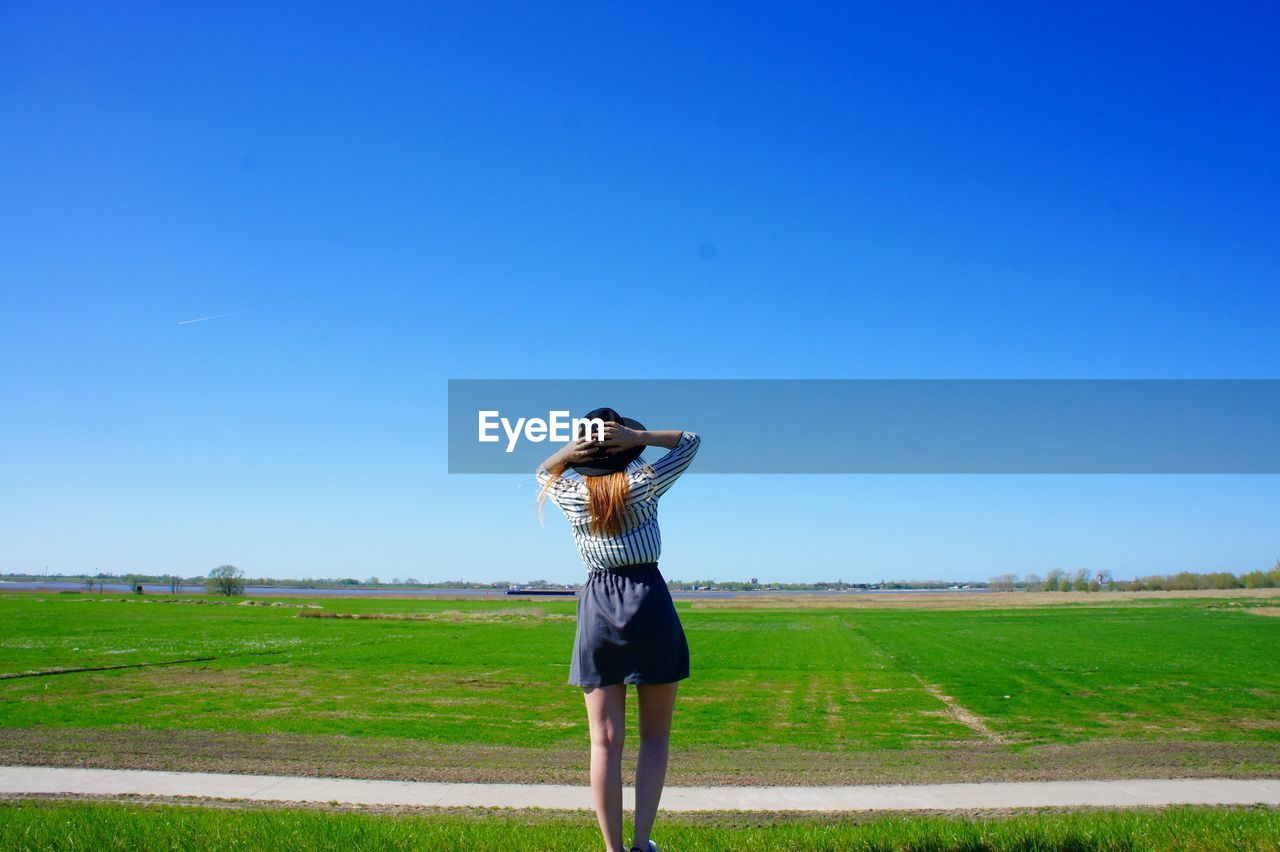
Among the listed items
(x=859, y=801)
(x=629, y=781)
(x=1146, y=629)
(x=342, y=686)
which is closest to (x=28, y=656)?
(x=342, y=686)

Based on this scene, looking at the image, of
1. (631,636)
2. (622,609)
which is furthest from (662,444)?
(631,636)

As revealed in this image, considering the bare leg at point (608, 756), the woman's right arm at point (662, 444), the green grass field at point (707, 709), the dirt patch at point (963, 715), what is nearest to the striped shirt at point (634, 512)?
the woman's right arm at point (662, 444)

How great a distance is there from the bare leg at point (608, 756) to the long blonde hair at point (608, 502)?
678 millimetres

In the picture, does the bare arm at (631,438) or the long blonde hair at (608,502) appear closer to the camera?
the long blonde hair at (608,502)

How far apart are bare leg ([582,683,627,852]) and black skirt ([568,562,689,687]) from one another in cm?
7

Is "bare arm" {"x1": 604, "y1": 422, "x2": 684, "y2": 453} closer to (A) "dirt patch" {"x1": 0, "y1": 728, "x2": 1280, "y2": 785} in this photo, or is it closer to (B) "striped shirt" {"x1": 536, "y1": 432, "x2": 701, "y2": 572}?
(B) "striped shirt" {"x1": 536, "y1": 432, "x2": 701, "y2": 572}

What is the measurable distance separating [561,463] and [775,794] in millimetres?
7073

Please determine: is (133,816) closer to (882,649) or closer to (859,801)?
(859,801)

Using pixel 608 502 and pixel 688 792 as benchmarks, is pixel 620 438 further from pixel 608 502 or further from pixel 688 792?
pixel 688 792

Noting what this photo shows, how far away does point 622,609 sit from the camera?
3691mm

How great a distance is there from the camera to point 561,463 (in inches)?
159

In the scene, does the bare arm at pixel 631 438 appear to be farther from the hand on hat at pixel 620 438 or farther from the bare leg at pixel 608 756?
the bare leg at pixel 608 756

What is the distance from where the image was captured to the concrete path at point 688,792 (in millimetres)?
8922

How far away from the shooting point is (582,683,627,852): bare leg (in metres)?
3.68
